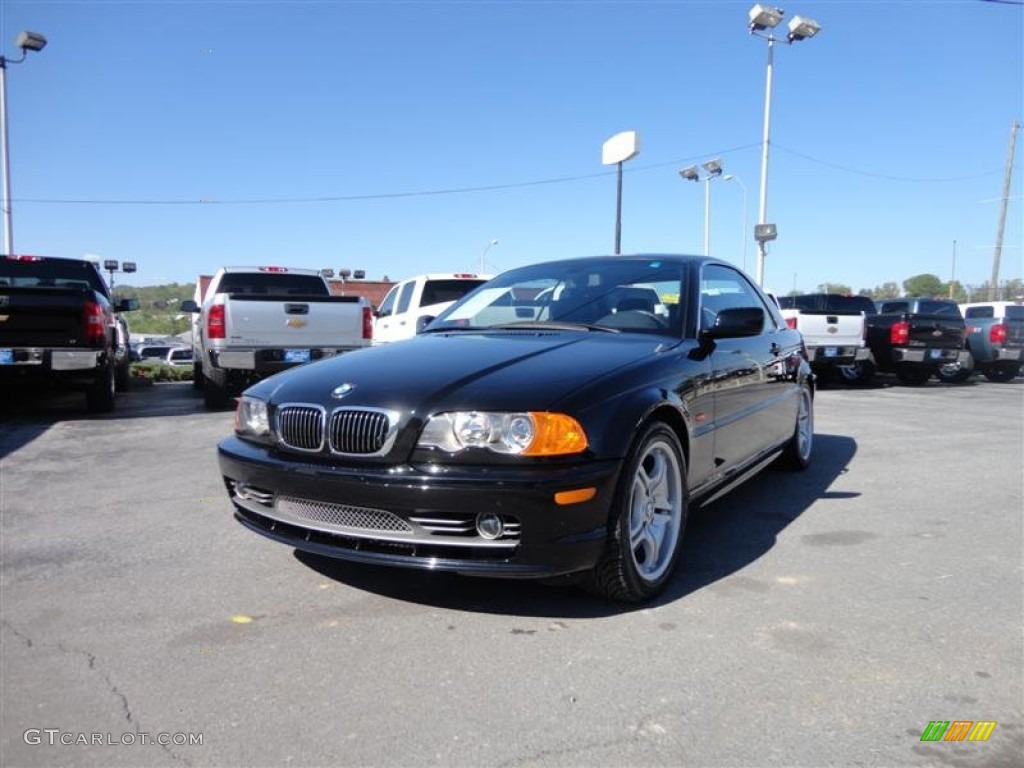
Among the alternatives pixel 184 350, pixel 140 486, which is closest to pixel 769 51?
pixel 140 486

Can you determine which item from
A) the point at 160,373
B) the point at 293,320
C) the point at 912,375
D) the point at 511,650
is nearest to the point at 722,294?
the point at 511,650

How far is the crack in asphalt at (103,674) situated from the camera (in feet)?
7.02

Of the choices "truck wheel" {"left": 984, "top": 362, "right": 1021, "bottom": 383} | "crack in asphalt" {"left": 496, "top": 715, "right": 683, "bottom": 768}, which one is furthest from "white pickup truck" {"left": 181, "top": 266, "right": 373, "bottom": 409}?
"truck wheel" {"left": 984, "top": 362, "right": 1021, "bottom": 383}

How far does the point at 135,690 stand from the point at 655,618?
190cm

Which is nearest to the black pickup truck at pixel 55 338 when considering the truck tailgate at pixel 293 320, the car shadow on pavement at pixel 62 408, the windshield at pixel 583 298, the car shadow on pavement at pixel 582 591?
the car shadow on pavement at pixel 62 408

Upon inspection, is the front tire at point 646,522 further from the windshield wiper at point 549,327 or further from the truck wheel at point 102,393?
the truck wheel at point 102,393

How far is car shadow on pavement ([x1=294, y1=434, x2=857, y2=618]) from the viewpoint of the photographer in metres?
3.07

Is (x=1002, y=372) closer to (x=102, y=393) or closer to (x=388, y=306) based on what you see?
(x=388, y=306)

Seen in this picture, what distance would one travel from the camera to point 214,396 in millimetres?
9391

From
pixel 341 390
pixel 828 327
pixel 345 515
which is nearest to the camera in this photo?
pixel 345 515

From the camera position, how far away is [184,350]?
31.9 meters

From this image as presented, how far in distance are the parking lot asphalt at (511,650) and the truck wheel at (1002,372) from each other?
1312 cm

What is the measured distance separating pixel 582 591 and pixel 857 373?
528 inches

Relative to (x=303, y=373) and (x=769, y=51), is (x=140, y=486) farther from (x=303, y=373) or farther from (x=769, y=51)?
(x=769, y=51)
